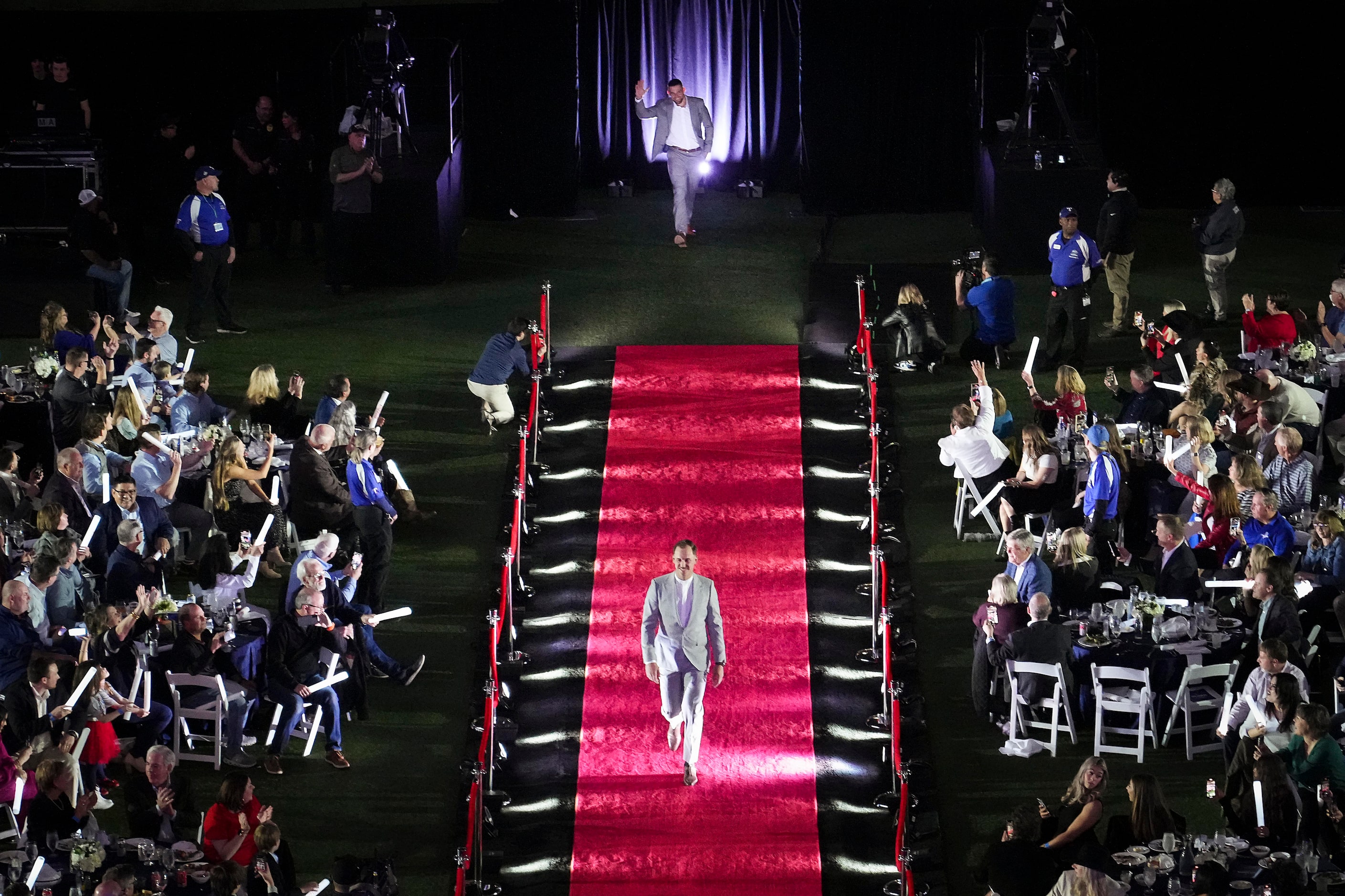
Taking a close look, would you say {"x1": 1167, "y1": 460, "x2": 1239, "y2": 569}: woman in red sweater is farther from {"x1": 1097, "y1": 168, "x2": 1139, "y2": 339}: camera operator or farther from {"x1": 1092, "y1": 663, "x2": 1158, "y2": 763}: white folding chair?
{"x1": 1097, "y1": 168, "x2": 1139, "y2": 339}: camera operator

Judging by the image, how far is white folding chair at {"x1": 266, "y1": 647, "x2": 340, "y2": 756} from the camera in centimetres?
1120

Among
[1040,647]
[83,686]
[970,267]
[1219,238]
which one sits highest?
[1219,238]

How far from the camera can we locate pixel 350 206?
1728 centimetres

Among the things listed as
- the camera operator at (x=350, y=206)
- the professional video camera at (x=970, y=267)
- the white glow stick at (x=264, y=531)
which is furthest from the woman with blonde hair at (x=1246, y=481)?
the camera operator at (x=350, y=206)

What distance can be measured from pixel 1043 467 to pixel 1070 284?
3030 millimetres

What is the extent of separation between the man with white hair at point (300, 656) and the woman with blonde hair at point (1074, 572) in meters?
4.25

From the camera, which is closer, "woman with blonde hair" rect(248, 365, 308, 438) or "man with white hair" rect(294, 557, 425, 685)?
"man with white hair" rect(294, 557, 425, 685)

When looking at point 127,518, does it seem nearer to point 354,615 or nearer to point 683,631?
point 354,615

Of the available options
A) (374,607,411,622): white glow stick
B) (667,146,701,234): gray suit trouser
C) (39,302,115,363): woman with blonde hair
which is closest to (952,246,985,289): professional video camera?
(667,146,701,234): gray suit trouser

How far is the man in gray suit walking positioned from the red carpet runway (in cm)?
287

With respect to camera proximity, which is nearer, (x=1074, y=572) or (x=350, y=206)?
(x=1074, y=572)

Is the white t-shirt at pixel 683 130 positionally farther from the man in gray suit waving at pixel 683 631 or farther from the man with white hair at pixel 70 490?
the man in gray suit waving at pixel 683 631

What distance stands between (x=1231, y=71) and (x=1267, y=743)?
11.1m

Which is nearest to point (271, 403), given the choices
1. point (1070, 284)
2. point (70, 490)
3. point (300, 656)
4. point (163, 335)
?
point (163, 335)
